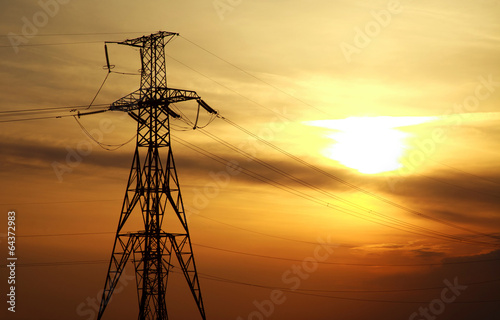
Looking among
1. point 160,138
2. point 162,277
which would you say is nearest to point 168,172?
point 160,138

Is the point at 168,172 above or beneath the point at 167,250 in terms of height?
above

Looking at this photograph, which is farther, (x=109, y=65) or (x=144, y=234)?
(x=109, y=65)

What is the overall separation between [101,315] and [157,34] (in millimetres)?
28729

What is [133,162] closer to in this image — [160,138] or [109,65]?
[160,138]

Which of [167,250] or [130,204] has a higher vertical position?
[130,204]

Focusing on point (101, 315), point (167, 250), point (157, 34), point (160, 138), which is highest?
point (157, 34)

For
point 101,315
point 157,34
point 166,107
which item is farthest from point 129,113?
point 101,315

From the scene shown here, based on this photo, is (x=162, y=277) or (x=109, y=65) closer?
(x=162, y=277)

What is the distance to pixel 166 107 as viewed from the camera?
235 ft

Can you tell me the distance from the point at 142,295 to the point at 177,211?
352 inches

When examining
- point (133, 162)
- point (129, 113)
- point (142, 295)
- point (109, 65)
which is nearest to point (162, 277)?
point (142, 295)

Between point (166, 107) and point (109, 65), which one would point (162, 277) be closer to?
point (166, 107)

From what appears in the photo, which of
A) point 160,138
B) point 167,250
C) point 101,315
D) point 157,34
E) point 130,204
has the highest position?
point 157,34

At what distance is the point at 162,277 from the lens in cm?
6925
